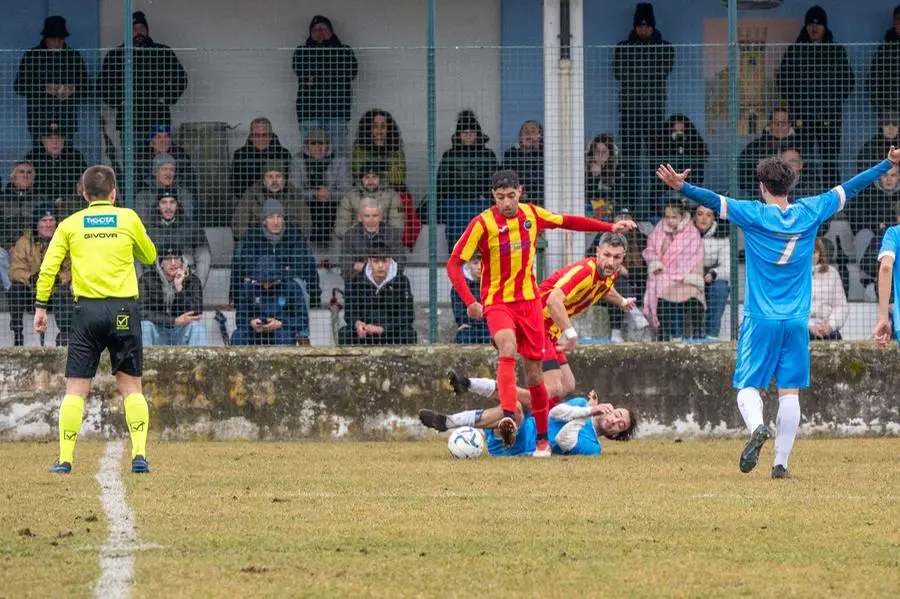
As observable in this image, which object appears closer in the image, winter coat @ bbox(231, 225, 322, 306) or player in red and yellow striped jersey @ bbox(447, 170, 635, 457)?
player in red and yellow striped jersey @ bbox(447, 170, 635, 457)

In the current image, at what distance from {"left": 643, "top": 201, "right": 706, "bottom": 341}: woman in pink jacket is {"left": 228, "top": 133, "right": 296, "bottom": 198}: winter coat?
3049 millimetres

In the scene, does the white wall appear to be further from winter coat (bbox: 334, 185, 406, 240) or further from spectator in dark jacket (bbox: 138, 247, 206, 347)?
spectator in dark jacket (bbox: 138, 247, 206, 347)

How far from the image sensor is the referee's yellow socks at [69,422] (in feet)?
36.8

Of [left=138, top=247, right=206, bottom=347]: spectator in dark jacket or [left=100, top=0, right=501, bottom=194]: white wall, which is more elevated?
[left=100, top=0, right=501, bottom=194]: white wall

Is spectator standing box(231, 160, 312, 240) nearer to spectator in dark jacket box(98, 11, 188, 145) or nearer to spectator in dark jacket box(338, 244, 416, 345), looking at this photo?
spectator in dark jacket box(338, 244, 416, 345)

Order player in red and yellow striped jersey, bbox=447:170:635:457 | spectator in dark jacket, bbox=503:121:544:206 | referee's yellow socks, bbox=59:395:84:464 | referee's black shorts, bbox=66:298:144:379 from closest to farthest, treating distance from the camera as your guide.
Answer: referee's black shorts, bbox=66:298:144:379 < referee's yellow socks, bbox=59:395:84:464 < player in red and yellow striped jersey, bbox=447:170:635:457 < spectator in dark jacket, bbox=503:121:544:206

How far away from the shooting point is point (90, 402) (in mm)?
14844

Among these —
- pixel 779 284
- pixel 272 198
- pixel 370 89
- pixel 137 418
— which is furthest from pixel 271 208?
pixel 779 284

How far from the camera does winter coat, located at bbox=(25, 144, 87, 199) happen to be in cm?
1435

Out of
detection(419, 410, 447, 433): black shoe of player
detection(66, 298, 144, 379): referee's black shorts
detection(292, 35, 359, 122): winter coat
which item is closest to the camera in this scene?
detection(66, 298, 144, 379): referee's black shorts

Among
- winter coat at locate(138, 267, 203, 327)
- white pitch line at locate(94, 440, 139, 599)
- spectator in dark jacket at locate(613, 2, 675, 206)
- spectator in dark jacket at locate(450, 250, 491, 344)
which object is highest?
spectator in dark jacket at locate(613, 2, 675, 206)

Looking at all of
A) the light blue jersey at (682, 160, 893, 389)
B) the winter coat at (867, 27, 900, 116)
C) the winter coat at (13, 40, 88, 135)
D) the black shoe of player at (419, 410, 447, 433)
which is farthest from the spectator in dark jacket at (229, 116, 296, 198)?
the winter coat at (867, 27, 900, 116)

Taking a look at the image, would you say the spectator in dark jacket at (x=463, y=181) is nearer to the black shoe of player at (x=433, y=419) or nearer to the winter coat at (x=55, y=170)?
the black shoe of player at (x=433, y=419)

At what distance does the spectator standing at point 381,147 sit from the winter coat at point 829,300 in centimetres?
354
